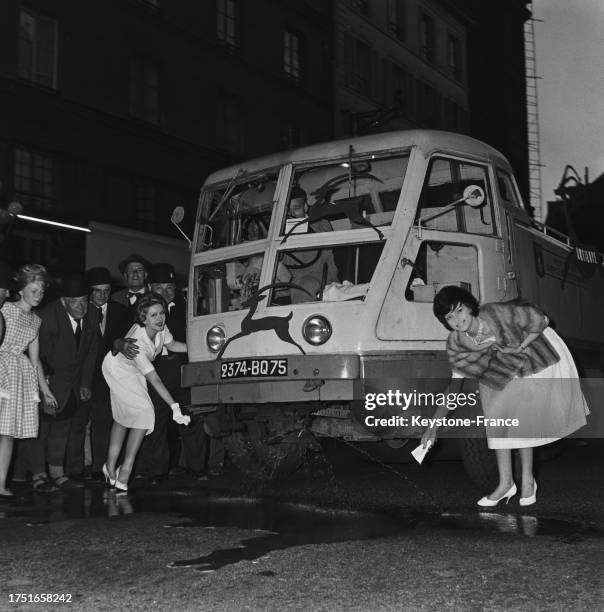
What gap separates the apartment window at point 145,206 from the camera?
806 inches

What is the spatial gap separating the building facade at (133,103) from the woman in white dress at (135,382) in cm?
945

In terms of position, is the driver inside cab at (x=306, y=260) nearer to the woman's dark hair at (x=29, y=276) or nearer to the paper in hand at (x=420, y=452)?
the woman's dark hair at (x=29, y=276)

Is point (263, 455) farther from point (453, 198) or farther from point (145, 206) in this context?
point (145, 206)

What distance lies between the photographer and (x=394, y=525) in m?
5.91

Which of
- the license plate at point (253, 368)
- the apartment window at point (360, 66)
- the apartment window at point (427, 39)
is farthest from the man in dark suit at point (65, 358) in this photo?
the apartment window at point (427, 39)

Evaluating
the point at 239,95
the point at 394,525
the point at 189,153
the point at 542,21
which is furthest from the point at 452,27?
the point at 394,525

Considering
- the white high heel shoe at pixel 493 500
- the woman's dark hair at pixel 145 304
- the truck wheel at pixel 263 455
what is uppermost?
the woman's dark hair at pixel 145 304

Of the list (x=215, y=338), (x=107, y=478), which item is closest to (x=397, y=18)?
(x=215, y=338)

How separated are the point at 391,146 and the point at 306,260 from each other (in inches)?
46.4

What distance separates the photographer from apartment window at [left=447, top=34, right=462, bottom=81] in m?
36.6

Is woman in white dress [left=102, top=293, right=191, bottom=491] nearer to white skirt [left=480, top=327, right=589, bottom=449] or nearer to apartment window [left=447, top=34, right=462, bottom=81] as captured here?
white skirt [left=480, top=327, right=589, bottom=449]

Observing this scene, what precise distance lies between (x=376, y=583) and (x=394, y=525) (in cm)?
161

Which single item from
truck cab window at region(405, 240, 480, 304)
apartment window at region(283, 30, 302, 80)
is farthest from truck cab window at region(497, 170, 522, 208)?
apartment window at region(283, 30, 302, 80)

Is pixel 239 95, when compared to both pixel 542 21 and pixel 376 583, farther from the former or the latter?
pixel 542 21
